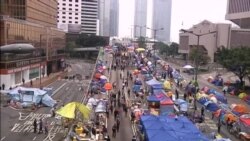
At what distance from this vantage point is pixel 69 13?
16738cm

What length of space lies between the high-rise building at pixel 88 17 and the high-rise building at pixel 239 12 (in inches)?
2960

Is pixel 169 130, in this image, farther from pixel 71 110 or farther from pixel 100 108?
pixel 100 108

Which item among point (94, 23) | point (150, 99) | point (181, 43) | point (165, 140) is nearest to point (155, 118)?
point (165, 140)

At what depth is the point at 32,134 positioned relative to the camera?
28.9 metres

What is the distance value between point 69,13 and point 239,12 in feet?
243

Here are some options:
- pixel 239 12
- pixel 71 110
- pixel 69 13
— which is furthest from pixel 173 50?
pixel 71 110

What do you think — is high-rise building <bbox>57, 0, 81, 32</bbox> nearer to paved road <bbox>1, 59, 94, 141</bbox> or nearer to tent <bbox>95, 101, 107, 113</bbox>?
paved road <bbox>1, 59, 94, 141</bbox>

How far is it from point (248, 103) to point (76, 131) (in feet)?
93.1

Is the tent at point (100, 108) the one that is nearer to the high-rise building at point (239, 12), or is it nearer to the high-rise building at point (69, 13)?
the high-rise building at point (239, 12)

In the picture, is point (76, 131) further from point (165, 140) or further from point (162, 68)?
point (162, 68)

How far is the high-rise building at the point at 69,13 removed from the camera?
162450 millimetres

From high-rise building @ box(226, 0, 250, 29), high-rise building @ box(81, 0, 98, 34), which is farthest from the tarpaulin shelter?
high-rise building @ box(81, 0, 98, 34)

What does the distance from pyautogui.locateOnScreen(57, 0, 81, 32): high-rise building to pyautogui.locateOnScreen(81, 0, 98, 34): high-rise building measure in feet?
44.6

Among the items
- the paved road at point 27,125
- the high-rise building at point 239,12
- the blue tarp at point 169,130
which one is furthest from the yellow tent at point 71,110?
the high-rise building at point 239,12
